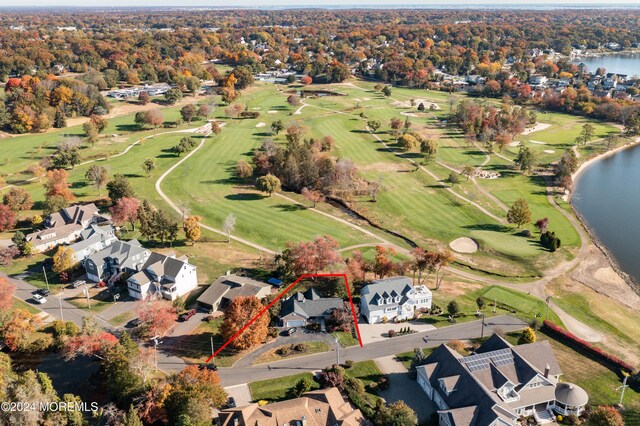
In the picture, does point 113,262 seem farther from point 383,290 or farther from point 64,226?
point 383,290

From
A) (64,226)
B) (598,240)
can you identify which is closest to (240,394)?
(64,226)

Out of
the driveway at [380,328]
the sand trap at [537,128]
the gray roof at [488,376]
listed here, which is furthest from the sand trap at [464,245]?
the sand trap at [537,128]

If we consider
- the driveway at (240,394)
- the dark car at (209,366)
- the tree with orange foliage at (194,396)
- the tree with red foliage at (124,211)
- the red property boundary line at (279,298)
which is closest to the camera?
the tree with orange foliage at (194,396)

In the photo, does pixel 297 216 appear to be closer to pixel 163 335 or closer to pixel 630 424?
pixel 163 335

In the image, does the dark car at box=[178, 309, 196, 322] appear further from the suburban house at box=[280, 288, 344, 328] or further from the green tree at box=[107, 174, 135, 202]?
the green tree at box=[107, 174, 135, 202]

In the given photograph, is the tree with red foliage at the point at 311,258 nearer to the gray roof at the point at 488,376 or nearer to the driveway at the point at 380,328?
the driveway at the point at 380,328

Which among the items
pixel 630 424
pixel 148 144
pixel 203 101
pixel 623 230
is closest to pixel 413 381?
pixel 630 424

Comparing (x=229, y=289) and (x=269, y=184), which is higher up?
(x=269, y=184)

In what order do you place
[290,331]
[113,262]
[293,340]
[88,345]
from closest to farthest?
[88,345] → [293,340] → [290,331] → [113,262]
